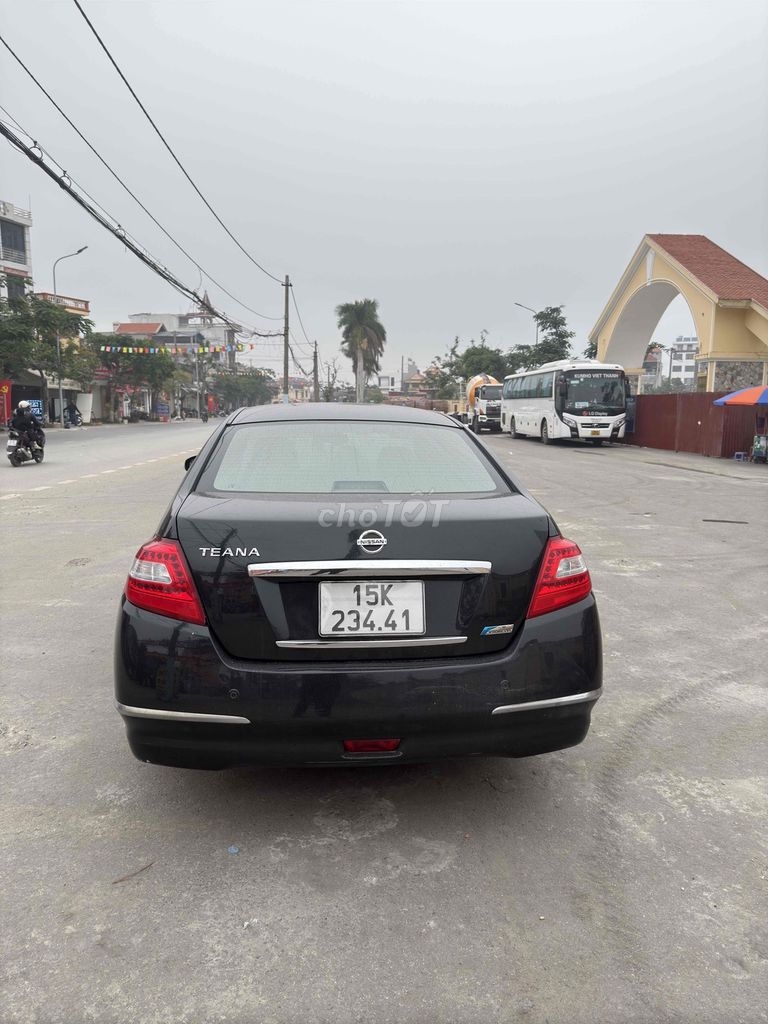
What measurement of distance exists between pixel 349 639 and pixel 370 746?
0.36 metres

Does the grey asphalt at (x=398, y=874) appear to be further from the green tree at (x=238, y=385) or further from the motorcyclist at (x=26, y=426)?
the green tree at (x=238, y=385)

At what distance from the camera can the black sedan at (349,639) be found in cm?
241

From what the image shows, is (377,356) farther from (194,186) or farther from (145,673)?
(145,673)

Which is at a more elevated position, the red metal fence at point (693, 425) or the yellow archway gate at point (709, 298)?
the yellow archway gate at point (709, 298)

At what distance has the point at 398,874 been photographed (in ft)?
7.98

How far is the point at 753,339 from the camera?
2612 centimetres

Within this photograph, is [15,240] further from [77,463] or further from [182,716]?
[182,716]

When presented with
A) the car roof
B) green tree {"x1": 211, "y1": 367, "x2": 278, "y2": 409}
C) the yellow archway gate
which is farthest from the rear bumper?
green tree {"x1": 211, "y1": 367, "x2": 278, "y2": 409}

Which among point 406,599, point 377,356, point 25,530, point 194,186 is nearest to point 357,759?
point 406,599

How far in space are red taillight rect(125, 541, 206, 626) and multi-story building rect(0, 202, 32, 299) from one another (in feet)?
181

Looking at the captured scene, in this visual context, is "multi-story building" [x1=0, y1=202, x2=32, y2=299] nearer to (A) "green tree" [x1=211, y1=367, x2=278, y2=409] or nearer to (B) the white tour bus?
(A) "green tree" [x1=211, y1=367, x2=278, y2=409]

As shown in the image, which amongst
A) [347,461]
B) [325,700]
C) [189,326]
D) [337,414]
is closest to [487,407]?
[337,414]

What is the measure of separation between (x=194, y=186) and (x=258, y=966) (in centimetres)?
2193

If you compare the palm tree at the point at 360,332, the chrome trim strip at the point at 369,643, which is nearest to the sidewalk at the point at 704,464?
the chrome trim strip at the point at 369,643
